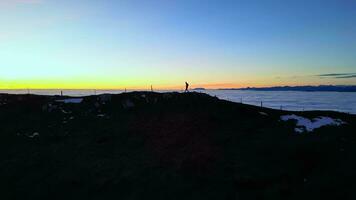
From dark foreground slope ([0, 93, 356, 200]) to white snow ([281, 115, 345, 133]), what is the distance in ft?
3.88

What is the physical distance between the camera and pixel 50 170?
1046 inches

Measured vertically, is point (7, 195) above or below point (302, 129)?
below

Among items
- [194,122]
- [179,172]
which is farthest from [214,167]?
[194,122]

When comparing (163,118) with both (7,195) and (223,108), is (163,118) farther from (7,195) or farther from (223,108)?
(7,195)

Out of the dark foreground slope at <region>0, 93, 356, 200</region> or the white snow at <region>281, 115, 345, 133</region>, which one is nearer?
the dark foreground slope at <region>0, 93, 356, 200</region>

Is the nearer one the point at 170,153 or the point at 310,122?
the point at 170,153

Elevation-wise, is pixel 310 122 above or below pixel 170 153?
above

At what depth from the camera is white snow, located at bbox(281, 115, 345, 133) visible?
35500mm

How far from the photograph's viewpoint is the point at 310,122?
3791cm

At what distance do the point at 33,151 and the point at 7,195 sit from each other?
866cm

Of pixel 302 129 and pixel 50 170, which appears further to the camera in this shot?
pixel 302 129

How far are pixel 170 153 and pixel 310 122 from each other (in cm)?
1949

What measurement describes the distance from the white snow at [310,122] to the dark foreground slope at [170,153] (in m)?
1.18

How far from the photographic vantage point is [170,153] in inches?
Answer: 1152
